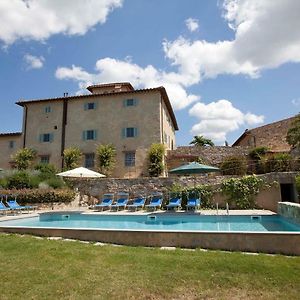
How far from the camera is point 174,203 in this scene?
14727 mm

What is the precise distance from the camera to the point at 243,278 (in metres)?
4.57

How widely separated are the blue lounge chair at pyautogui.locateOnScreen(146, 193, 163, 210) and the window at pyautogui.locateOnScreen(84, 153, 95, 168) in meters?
9.17

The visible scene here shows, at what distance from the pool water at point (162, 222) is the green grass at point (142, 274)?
12.0 ft

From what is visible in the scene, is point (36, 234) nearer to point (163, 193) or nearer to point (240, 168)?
point (163, 193)

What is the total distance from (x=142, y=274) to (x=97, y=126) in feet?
70.8

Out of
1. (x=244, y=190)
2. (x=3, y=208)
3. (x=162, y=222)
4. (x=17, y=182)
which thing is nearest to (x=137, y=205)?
(x=162, y=222)

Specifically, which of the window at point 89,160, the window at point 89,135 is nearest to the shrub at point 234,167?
the window at point 89,160

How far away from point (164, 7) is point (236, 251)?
9.49 m

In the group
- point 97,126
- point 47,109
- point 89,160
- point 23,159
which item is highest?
point 47,109

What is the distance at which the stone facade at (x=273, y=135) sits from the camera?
27109mm

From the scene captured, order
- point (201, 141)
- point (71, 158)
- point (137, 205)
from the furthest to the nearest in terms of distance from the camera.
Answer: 1. point (201, 141)
2. point (71, 158)
3. point (137, 205)

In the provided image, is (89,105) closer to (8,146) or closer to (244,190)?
(8,146)

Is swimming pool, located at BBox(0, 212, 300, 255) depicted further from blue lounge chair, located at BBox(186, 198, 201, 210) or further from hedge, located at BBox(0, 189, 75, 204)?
hedge, located at BBox(0, 189, 75, 204)

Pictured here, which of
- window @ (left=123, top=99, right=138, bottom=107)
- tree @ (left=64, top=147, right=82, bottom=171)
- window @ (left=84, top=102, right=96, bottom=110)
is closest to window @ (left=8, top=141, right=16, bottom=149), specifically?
tree @ (left=64, top=147, right=82, bottom=171)
